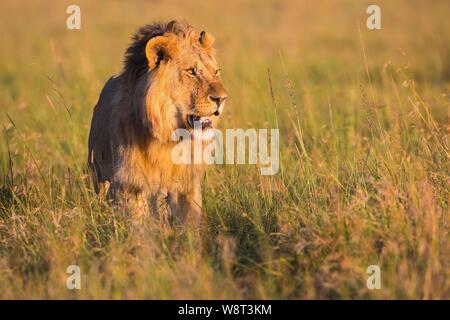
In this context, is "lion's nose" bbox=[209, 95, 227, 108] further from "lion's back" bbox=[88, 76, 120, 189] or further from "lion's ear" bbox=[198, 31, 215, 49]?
"lion's back" bbox=[88, 76, 120, 189]

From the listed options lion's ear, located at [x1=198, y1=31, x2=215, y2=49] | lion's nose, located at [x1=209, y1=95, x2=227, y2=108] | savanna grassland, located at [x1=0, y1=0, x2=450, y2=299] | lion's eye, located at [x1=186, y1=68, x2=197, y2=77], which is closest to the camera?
savanna grassland, located at [x1=0, y1=0, x2=450, y2=299]

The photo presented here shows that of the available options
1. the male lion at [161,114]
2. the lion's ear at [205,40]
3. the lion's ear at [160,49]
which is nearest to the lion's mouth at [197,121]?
the male lion at [161,114]

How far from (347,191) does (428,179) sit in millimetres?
535

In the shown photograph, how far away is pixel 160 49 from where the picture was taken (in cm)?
528

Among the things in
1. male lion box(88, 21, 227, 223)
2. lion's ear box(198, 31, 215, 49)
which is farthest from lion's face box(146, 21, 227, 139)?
lion's ear box(198, 31, 215, 49)

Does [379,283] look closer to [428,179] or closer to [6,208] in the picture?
[428,179]

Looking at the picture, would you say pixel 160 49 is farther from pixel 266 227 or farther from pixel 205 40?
pixel 266 227

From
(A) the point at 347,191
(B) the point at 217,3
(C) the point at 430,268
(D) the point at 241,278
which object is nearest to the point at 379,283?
(C) the point at 430,268

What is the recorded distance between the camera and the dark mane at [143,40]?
5371 millimetres

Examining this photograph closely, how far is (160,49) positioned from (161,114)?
0.44 meters

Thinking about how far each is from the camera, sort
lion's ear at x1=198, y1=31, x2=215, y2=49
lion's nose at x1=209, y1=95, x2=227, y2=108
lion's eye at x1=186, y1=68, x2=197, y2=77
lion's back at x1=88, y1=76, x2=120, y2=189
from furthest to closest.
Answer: lion's back at x1=88, y1=76, x2=120, y2=189 → lion's ear at x1=198, y1=31, x2=215, y2=49 → lion's eye at x1=186, y1=68, x2=197, y2=77 → lion's nose at x1=209, y1=95, x2=227, y2=108

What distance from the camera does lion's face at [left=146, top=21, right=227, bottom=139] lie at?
5172 millimetres

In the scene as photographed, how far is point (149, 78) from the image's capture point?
5.23 meters

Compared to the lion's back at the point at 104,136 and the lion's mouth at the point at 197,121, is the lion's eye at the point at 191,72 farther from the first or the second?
the lion's back at the point at 104,136
